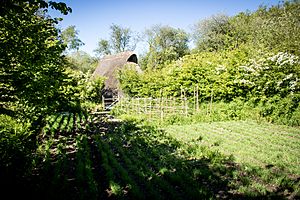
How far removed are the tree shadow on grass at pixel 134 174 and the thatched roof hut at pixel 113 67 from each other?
72.4 feet

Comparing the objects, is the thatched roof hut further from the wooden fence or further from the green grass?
the green grass

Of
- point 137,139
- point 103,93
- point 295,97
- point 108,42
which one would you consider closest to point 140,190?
point 137,139

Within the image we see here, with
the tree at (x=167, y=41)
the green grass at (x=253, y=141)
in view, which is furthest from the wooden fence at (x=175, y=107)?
the tree at (x=167, y=41)

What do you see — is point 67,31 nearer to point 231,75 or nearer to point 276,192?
point 231,75

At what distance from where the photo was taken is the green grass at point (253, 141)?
7.48 metres

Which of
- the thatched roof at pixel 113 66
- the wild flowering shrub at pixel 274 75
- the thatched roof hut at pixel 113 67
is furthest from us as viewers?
the thatched roof at pixel 113 66

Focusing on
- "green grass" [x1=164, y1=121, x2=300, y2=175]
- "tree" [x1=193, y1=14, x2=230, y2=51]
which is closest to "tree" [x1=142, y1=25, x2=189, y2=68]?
"tree" [x1=193, y1=14, x2=230, y2=51]

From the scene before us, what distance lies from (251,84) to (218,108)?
9.35 ft

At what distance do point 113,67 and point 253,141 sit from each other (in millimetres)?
26231

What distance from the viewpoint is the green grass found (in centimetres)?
748

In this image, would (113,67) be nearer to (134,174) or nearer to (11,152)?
(11,152)

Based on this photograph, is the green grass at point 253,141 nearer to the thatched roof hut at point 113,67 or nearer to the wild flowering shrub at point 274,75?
the wild flowering shrub at point 274,75

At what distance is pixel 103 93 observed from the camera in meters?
31.7

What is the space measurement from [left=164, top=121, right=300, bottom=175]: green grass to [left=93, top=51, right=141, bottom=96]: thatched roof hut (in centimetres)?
2010
